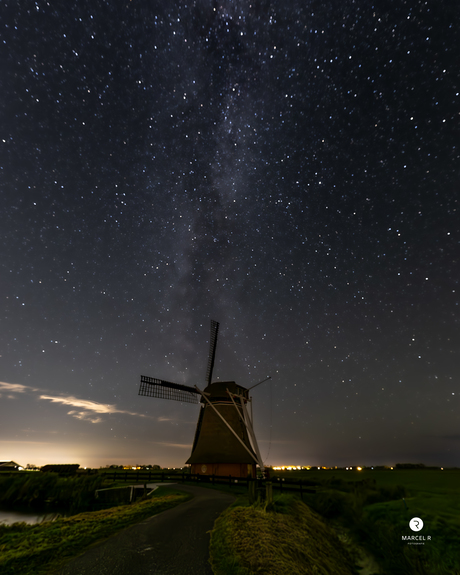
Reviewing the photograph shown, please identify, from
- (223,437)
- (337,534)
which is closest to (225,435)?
(223,437)

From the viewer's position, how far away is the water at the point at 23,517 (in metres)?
16.6

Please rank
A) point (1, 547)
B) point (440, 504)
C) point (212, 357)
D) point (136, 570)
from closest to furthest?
point (136, 570)
point (1, 547)
point (440, 504)
point (212, 357)

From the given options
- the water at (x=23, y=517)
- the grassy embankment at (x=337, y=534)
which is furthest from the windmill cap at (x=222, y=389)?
the water at (x=23, y=517)

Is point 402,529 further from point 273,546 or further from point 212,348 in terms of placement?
point 212,348

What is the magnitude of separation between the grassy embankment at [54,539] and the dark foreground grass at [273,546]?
3.74 m

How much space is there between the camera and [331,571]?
397 inches

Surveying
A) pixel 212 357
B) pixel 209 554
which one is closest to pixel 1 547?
pixel 209 554

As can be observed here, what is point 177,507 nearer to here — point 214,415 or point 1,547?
point 1,547

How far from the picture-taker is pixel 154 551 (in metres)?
8.58

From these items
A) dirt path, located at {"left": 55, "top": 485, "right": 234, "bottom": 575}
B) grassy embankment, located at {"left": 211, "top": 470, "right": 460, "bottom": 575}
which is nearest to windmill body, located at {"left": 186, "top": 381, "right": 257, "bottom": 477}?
grassy embankment, located at {"left": 211, "top": 470, "right": 460, "bottom": 575}

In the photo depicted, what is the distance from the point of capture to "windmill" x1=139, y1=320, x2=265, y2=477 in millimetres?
27938

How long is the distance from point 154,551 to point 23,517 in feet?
47.4

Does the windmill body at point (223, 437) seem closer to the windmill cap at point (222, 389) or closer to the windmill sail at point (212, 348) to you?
the windmill cap at point (222, 389)

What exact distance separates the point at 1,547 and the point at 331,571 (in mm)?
9972
